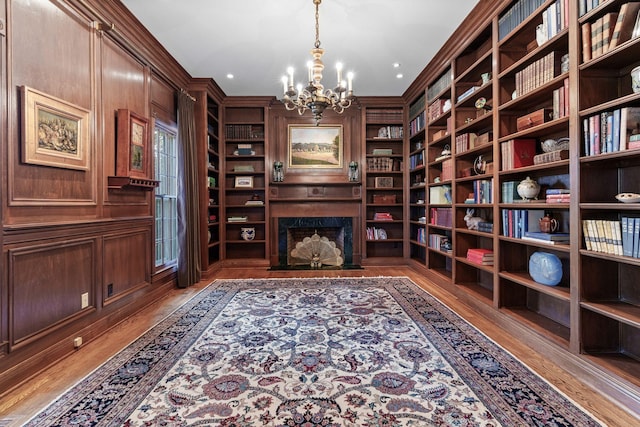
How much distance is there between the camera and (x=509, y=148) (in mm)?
2771

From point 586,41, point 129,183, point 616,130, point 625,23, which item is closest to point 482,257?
point 616,130

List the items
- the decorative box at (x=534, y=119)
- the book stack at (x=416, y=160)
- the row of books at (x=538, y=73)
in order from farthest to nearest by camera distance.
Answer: the book stack at (x=416, y=160), the decorative box at (x=534, y=119), the row of books at (x=538, y=73)

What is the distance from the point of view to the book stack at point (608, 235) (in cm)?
174

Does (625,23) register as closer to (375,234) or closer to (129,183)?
(129,183)

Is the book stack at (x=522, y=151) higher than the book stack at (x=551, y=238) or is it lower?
higher

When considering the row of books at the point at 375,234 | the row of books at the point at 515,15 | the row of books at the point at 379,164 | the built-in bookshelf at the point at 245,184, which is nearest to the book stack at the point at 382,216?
the row of books at the point at 375,234

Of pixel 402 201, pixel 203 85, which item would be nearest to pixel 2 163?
pixel 203 85

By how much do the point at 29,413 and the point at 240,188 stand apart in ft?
14.0

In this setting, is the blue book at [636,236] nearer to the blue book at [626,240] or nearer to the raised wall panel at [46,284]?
the blue book at [626,240]

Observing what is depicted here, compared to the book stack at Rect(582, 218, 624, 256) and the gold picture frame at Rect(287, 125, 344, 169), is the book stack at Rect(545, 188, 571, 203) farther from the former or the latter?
the gold picture frame at Rect(287, 125, 344, 169)

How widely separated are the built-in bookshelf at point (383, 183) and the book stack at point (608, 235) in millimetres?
3642

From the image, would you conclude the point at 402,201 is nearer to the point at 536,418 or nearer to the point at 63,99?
the point at 536,418

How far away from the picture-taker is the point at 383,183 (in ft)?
19.0

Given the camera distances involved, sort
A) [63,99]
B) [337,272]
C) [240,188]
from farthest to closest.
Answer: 1. [240,188]
2. [337,272]
3. [63,99]
